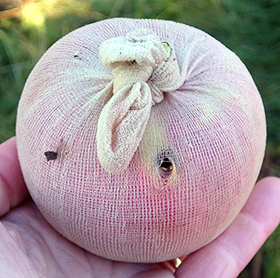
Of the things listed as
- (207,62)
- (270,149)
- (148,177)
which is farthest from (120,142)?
(270,149)

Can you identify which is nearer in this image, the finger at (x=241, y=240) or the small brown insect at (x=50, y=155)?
the small brown insect at (x=50, y=155)

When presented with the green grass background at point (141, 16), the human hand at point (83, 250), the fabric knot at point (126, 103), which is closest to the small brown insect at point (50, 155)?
the fabric knot at point (126, 103)

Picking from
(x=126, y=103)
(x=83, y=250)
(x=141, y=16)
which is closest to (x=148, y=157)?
(x=126, y=103)

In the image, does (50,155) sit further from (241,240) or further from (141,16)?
(141,16)

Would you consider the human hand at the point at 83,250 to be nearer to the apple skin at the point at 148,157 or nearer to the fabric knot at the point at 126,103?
the apple skin at the point at 148,157

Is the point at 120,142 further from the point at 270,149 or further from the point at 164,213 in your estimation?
the point at 270,149

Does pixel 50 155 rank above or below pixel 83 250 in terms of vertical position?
above

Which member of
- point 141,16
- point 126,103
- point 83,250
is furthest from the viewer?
point 141,16

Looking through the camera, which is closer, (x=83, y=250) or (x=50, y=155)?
(x=50, y=155)
